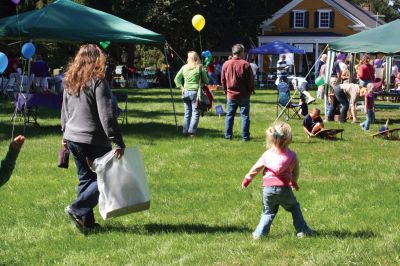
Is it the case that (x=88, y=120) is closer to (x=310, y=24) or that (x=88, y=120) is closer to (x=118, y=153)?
(x=118, y=153)

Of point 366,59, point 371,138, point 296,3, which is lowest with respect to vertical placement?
point 371,138

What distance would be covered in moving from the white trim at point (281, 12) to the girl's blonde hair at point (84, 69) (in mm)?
46306

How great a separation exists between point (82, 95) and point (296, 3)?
1893 inches

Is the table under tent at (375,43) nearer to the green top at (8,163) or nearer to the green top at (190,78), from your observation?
the green top at (190,78)

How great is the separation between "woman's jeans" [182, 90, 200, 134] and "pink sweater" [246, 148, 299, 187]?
697 centimetres

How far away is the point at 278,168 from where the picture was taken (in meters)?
5.54

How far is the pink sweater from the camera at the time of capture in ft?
18.2

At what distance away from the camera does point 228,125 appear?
12359mm

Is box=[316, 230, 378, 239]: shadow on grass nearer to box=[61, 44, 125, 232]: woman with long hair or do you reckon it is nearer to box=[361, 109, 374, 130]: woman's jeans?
box=[61, 44, 125, 232]: woman with long hair

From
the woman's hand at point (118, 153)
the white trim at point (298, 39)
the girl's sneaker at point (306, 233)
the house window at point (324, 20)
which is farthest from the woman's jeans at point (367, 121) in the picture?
the house window at point (324, 20)

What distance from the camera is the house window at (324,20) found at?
5188cm

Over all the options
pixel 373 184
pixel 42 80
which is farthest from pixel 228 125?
pixel 42 80

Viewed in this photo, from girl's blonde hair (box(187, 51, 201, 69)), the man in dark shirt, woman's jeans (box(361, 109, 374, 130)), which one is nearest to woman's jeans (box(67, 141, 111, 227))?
the man in dark shirt

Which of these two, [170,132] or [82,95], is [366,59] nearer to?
[170,132]
